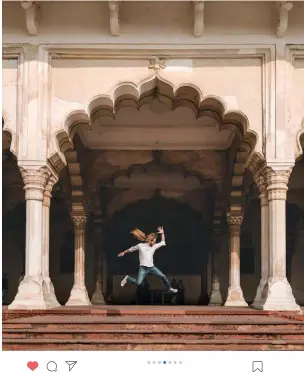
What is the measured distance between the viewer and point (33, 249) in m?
9.77

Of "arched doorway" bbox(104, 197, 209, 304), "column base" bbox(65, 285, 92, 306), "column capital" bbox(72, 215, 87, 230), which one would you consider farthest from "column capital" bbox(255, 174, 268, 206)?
"arched doorway" bbox(104, 197, 209, 304)

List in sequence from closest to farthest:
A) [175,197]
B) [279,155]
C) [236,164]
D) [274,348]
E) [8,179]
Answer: [274,348] < [279,155] < [236,164] < [8,179] < [175,197]

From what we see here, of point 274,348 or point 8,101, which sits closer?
point 274,348

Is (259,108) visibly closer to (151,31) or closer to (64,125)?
(151,31)

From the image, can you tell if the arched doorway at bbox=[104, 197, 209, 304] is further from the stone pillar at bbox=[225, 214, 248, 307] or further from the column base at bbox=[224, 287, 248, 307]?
the column base at bbox=[224, 287, 248, 307]

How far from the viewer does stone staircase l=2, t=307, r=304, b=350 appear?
7.52 meters

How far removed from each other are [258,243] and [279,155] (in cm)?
833

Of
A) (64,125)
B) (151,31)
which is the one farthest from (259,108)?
(64,125)

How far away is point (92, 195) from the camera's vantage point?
15.4 meters

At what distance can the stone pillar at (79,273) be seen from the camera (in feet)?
45.0

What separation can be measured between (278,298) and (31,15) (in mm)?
4892

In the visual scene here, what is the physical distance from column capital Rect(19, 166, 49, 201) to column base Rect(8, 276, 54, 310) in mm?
1117
